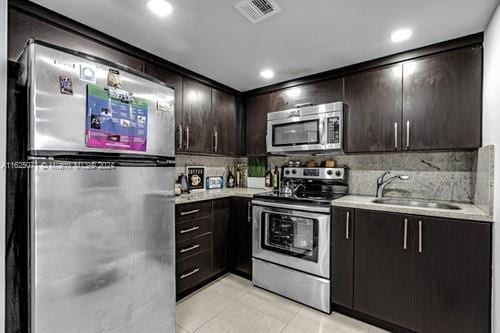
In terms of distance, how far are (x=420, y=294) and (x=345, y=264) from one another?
52 centimetres

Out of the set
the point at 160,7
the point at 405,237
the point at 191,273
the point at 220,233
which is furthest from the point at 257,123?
the point at 405,237

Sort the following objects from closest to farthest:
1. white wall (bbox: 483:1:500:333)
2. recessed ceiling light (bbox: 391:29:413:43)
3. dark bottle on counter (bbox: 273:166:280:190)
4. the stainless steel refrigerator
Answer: the stainless steel refrigerator → white wall (bbox: 483:1:500:333) → recessed ceiling light (bbox: 391:29:413:43) → dark bottle on counter (bbox: 273:166:280:190)

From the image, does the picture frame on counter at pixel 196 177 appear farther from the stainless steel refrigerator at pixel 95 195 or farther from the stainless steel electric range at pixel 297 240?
the stainless steel refrigerator at pixel 95 195

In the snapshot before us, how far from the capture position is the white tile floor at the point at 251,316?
186 cm

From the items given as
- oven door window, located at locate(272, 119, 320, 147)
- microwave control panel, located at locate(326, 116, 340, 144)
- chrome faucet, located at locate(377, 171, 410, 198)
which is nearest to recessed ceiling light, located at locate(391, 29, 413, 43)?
microwave control panel, located at locate(326, 116, 340, 144)

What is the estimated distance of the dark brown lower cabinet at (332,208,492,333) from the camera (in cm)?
154

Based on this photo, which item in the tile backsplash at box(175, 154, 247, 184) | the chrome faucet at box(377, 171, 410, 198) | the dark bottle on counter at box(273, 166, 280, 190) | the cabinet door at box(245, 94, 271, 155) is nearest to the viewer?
the chrome faucet at box(377, 171, 410, 198)

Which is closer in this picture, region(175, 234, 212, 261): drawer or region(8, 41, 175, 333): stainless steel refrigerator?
region(8, 41, 175, 333): stainless steel refrigerator

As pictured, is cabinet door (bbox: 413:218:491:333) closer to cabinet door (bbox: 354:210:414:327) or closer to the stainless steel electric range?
cabinet door (bbox: 354:210:414:327)

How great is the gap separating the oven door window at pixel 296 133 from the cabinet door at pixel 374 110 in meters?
0.31

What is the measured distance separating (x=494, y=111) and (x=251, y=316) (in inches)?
88.9

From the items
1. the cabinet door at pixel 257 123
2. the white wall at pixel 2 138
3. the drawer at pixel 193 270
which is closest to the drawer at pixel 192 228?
the drawer at pixel 193 270

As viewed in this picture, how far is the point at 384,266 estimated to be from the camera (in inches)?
73.1

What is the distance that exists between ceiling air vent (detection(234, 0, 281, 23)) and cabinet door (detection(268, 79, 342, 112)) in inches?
45.1
